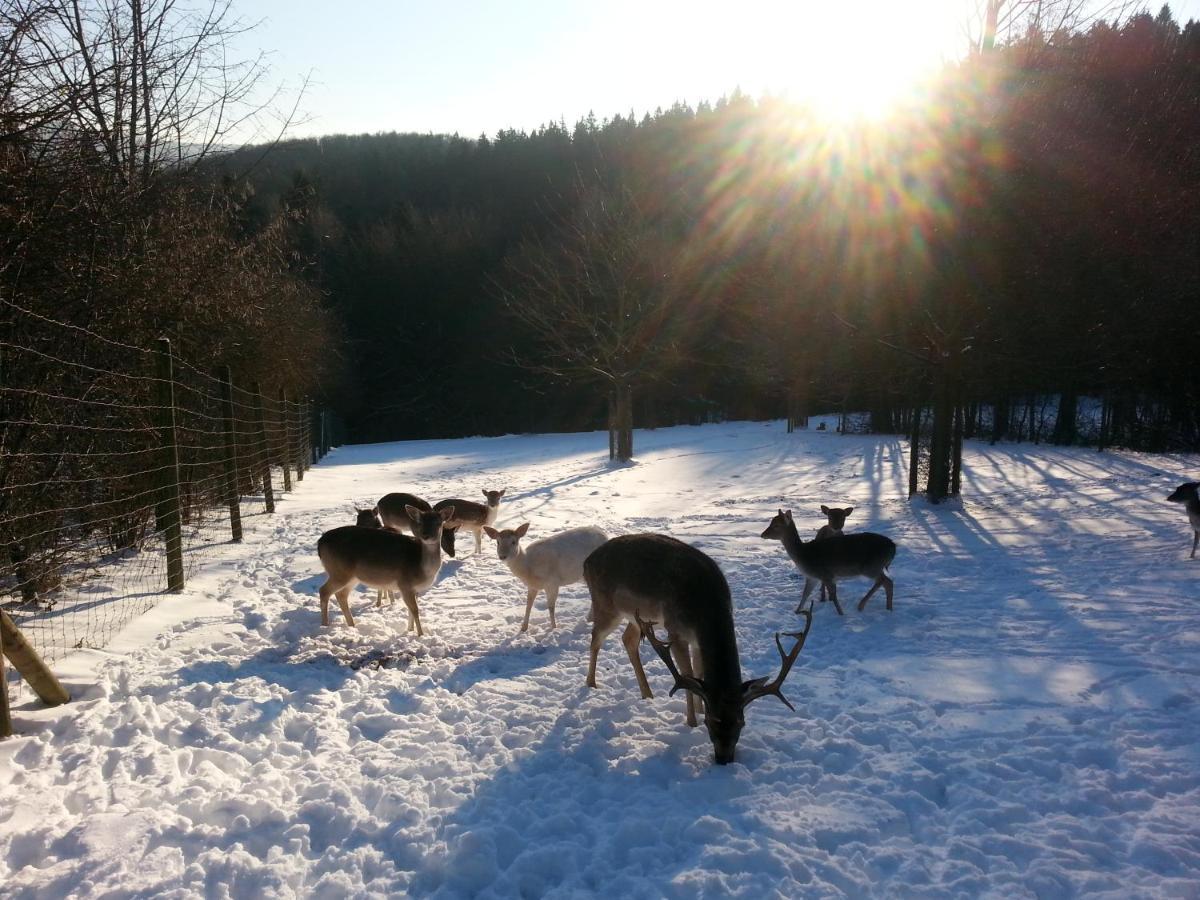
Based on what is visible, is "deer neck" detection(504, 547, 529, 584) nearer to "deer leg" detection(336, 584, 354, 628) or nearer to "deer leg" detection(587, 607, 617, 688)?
"deer leg" detection(336, 584, 354, 628)

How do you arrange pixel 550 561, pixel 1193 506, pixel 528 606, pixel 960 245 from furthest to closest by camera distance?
1. pixel 960 245
2. pixel 1193 506
3. pixel 550 561
4. pixel 528 606

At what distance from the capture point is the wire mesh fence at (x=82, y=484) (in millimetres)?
6324

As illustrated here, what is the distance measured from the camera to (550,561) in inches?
310

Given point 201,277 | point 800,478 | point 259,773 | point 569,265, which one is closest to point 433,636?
point 259,773

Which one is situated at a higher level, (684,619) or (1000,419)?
(1000,419)

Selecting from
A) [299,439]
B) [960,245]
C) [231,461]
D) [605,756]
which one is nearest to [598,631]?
[605,756]

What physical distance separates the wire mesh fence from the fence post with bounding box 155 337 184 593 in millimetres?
14

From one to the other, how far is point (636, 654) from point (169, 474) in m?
5.63

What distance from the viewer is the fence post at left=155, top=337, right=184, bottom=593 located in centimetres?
792

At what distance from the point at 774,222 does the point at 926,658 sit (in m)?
13.3

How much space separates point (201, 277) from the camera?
1184cm

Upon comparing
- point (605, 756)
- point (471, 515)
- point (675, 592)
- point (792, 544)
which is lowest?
point (605, 756)

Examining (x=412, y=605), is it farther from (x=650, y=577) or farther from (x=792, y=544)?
(x=792, y=544)

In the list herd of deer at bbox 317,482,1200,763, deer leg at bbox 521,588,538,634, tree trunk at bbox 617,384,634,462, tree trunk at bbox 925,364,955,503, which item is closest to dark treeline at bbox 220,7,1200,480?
tree trunk at bbox 925,364,955,503
